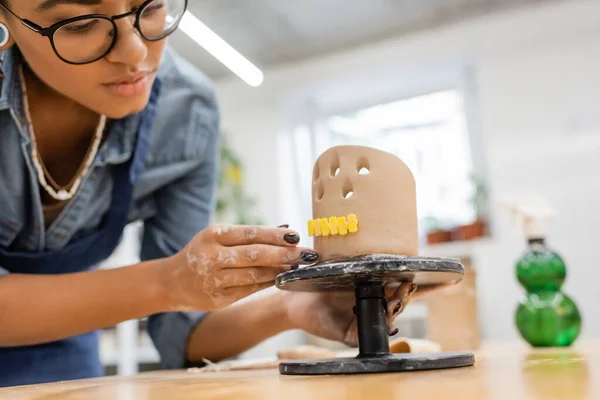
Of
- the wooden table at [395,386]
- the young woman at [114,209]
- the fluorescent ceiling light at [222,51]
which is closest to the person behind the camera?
the wooden table at [395,386]

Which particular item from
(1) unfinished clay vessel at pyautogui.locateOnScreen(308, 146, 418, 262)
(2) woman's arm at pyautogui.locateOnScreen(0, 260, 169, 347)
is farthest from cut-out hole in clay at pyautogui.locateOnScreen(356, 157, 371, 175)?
(2) woman's arm at pyautogui.locateOnScreen(0, 260, 169, 347)

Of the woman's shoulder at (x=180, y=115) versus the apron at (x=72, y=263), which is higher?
the woman's shoulder at (x=180, y=115)

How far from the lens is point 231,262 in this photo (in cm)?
86

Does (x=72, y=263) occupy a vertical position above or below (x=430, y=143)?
below

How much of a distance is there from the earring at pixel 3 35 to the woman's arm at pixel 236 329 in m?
0.62

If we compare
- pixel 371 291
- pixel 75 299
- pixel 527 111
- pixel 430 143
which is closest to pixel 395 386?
pixel 371 291

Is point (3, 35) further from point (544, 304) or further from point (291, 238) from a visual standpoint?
point (544, 304)

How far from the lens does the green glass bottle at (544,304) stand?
1.30 meters

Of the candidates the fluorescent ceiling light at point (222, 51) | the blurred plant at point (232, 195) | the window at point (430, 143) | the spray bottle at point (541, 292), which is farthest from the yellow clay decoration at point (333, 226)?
the blurred plant at point (232, 195)

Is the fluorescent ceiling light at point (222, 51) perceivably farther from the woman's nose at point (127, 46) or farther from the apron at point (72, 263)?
the woman's nose at point (127, 46)

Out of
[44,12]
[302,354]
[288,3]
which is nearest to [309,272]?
[302,354]

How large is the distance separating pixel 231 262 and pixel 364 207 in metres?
0.20

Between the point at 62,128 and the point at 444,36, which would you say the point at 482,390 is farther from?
the point at 444,36

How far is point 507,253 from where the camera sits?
12.1ft
